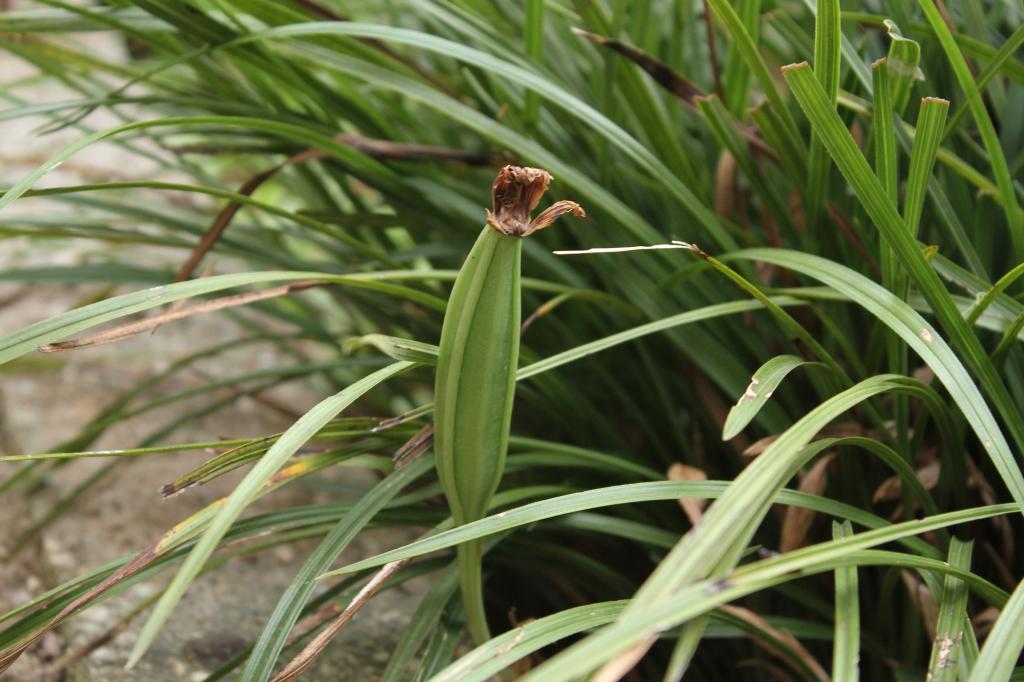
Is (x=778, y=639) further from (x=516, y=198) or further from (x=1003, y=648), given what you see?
(x=516, y=198)

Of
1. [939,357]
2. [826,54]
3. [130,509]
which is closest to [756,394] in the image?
[939,357]

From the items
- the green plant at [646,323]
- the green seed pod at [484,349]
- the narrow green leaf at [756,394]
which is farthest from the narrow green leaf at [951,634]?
the green seed pod at [484,349]

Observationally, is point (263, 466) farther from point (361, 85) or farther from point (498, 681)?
point (361, 85)

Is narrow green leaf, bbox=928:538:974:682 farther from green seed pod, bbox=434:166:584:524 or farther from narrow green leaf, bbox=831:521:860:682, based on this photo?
green seed pod, bbox=434:166:584:524

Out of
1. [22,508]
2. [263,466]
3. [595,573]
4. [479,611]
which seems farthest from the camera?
[22,508]

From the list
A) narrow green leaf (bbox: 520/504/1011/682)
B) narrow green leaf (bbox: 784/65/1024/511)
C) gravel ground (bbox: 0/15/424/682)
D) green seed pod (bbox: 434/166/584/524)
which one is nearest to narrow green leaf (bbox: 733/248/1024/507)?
narrow green leaf (bbox: 784/65/1024/511)

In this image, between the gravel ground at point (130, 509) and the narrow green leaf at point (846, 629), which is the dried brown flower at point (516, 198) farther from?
the gravel ground at point (130, 509)

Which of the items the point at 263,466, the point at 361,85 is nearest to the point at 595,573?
the point at 263,466
